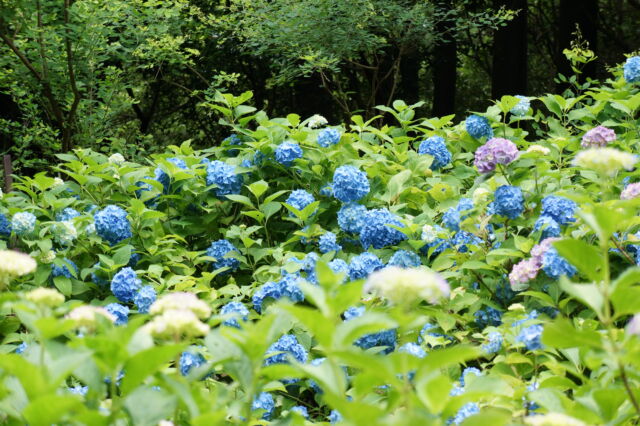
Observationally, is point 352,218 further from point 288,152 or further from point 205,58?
point 205,58

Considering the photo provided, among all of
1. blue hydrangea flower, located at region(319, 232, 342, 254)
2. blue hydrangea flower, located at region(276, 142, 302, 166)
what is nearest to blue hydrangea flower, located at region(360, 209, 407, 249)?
blue hydrangea flower, located at region(319, 232, 342, 254)

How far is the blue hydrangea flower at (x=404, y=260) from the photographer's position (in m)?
2.68

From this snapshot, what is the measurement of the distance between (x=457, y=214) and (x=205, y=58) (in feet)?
26.2

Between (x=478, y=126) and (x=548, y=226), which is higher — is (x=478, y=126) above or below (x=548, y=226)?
above

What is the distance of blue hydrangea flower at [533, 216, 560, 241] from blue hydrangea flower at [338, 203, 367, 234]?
71cm

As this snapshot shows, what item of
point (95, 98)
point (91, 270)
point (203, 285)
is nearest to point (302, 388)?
point (203, 285)

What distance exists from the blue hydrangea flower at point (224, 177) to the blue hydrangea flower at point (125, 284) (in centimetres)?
61

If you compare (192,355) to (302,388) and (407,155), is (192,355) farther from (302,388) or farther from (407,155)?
(407,155)

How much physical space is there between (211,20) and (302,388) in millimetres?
6814

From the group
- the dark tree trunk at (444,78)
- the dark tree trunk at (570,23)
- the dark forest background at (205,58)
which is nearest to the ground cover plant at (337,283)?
the dark forest background at (205,58)

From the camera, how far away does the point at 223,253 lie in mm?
3023

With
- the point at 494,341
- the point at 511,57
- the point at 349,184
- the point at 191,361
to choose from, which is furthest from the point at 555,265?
the point at 511,57

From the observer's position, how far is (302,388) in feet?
7.81

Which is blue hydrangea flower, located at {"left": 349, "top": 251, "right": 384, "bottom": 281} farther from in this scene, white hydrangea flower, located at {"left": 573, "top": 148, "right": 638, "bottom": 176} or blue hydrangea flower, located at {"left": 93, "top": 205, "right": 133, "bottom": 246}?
white hydrangea flower, located at {"left": 573, "top": 148, "right": 638, "bottom": 176}
